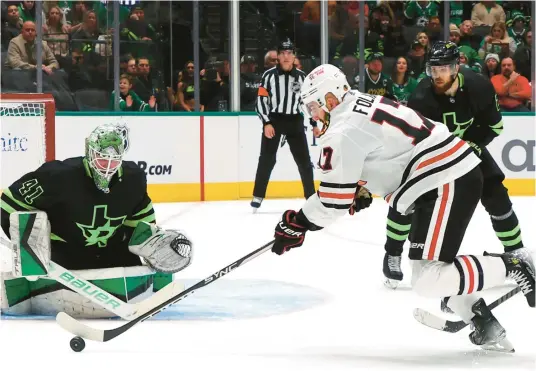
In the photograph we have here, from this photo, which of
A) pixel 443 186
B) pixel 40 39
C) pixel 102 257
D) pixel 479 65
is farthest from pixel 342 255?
pixel 479 65

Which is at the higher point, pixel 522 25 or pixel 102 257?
pixel 522 25

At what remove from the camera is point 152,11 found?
7934 millimetres

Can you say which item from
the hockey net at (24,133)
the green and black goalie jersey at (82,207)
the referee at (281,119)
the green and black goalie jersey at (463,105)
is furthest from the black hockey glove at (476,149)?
the referee at (281,119)

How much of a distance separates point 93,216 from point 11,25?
4679 millimetres

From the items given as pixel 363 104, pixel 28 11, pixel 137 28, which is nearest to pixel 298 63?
pixel 137 28

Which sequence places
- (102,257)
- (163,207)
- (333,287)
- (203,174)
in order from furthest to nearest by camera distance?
(203,174) → (163,207) → (333,287) → (102,257)

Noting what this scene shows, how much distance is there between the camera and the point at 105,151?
124 inches

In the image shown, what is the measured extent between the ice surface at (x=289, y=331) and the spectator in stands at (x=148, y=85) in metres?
3.08

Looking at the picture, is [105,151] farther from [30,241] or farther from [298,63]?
[298,63]

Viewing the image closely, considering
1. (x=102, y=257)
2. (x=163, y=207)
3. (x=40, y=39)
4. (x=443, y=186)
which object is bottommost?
(x=163, y=207)

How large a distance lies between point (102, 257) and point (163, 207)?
3.74m

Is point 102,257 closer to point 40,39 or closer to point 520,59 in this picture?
point 40,39

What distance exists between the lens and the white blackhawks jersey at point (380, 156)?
2.71 metres

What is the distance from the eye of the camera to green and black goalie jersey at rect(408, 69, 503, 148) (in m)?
3.75
